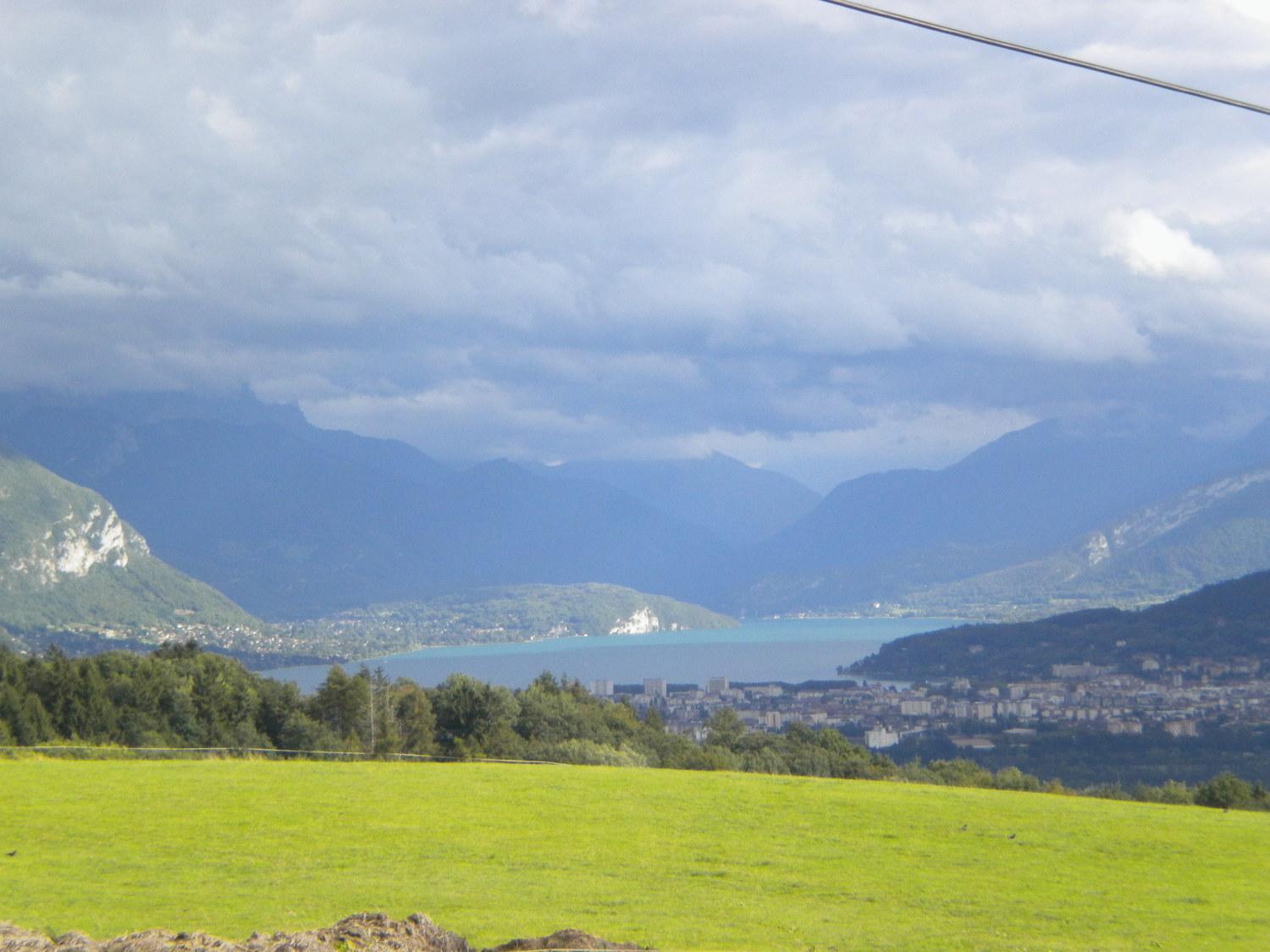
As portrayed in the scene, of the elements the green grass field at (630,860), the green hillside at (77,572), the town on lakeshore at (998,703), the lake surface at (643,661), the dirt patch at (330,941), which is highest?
the green hillside at (77,572)

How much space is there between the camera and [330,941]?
21.7ft

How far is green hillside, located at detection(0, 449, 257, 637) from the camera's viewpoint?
150 m

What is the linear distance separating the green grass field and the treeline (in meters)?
11.2

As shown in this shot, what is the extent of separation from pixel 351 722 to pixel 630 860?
2817cm

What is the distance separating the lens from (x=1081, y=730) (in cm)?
6256

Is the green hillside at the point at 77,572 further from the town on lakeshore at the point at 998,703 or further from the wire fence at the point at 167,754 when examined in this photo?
the wire fence at the point at 167,754

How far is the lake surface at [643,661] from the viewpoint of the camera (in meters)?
120

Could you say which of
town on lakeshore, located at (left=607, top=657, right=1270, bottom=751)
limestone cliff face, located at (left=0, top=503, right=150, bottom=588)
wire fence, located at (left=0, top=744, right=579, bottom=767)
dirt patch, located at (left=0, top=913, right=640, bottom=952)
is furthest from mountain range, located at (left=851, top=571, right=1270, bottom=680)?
limestone cliff face, located at (left=0, top=503, right=150, bottom=588)

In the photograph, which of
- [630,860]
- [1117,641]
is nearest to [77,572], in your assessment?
[1117,641]

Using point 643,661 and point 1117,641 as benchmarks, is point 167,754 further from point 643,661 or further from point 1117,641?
point 643,661

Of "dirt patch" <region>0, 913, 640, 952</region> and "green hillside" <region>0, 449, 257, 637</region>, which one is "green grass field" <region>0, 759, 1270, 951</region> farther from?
"green hillside" <region>0, 449, 257, 637</region>

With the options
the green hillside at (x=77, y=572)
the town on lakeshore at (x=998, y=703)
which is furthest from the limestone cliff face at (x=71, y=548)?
the town on lakeshore at (x=998, y=703)

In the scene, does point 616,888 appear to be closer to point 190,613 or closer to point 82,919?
point 82,919

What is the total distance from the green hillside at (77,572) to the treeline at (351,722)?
11488cm
